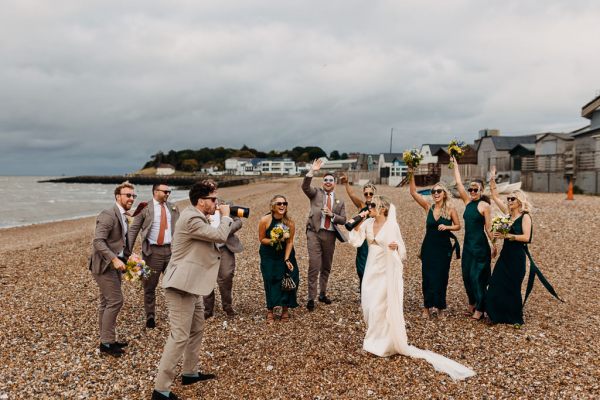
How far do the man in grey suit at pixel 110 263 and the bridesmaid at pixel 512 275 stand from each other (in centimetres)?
580

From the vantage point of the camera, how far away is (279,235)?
23.1 ft

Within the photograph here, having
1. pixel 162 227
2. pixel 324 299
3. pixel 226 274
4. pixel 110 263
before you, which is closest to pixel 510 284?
pixel 324 299

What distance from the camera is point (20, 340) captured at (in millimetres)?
6508

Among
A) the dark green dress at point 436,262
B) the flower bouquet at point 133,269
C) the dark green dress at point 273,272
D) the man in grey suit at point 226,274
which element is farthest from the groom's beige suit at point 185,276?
the dark green dress at point 436,262

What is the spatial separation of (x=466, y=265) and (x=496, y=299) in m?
0.75

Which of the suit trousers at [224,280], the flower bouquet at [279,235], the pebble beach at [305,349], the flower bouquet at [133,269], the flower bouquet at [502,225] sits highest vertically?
the flower bouquet at [502,225]

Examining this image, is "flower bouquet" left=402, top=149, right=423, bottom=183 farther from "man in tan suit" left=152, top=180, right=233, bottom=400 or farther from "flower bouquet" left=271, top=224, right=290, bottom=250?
"man in tan suit" left=152, top=180, right=233, bottom=400

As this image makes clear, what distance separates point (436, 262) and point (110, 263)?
5.25m

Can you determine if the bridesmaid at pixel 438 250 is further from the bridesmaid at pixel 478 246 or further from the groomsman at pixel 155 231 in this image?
the groomsman at pixel 155 231

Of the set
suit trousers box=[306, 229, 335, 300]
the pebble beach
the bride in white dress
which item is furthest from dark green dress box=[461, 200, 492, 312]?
suit trousers box=[306, 229, 335, 300]

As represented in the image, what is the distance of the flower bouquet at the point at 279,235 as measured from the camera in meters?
7.03

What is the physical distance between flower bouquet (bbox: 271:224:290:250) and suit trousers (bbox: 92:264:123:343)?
247 centimetres

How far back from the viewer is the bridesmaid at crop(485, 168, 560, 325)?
22.0 feet

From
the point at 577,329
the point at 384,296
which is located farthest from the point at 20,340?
the point at 577,329
